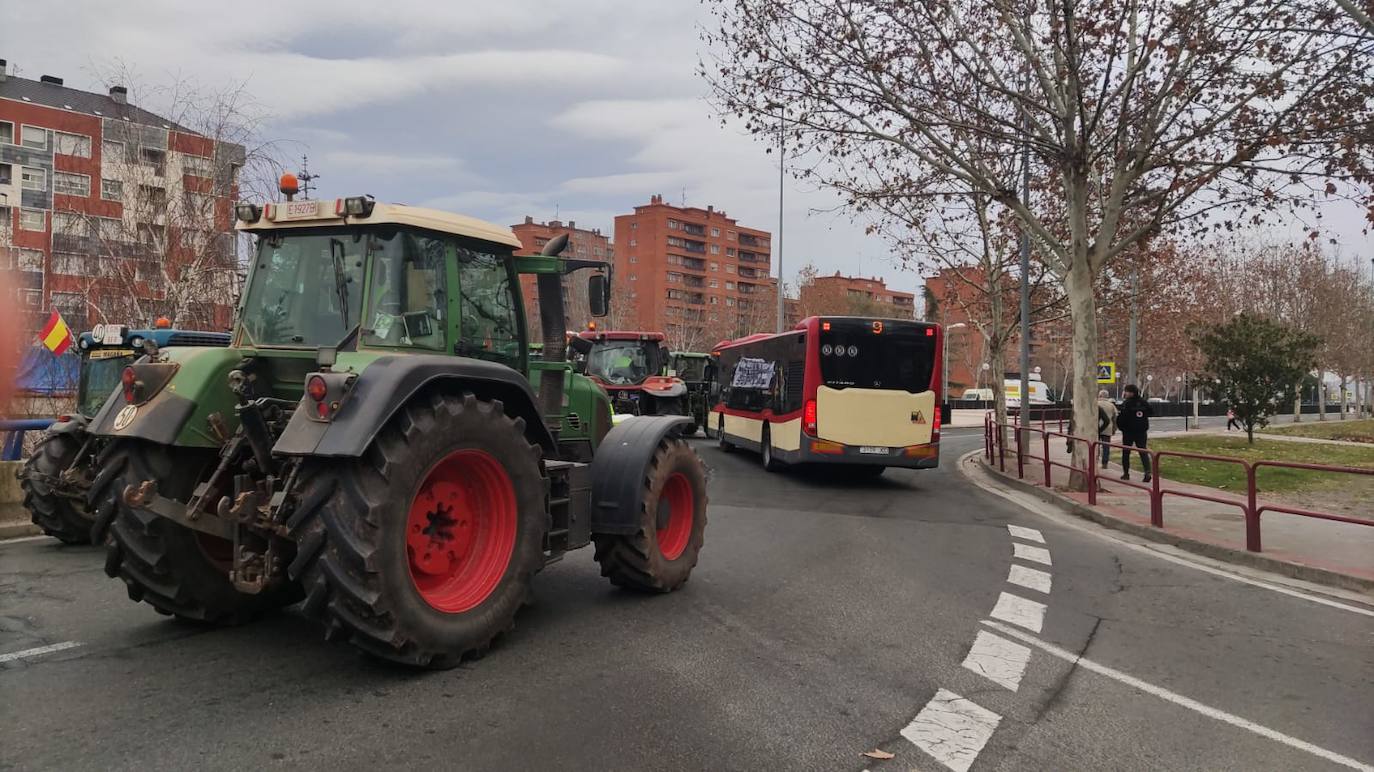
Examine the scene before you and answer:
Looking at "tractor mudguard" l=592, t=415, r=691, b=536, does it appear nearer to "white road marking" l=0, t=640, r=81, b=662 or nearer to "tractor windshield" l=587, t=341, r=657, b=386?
"white road marking" l=0, t=640, r=81, b=662

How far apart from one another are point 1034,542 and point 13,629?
968cm

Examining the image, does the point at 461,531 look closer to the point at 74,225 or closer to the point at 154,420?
the point at 154,420

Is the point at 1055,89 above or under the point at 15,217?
above

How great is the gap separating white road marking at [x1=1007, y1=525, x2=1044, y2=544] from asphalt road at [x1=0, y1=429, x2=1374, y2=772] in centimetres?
268

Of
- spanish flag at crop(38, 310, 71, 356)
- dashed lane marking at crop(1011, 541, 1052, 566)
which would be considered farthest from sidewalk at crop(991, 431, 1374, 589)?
spanish flag at crop(38, 310, 71, 356)

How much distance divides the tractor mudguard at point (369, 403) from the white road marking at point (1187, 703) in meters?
4.06

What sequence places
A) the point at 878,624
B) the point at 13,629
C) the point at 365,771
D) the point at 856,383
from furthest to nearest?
the point at 856,383, the point at 878,624, the point at 13,629, the point at 365,771

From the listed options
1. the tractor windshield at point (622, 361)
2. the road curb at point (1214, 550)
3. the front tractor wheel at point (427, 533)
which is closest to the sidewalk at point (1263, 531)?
the road curb at point (1214, 550)

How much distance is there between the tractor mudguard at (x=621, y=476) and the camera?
6.03 m

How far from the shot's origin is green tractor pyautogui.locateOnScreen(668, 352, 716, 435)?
24922mm

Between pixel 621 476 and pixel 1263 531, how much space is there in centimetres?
904

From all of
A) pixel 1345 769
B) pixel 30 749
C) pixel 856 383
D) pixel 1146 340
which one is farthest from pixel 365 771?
pixel 1146 340

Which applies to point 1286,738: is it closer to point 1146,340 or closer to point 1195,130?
point 1195,130

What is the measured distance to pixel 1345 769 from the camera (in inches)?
154
